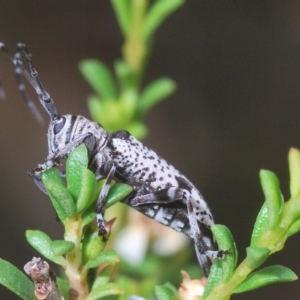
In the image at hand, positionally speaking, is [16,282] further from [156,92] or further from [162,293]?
[156,92]

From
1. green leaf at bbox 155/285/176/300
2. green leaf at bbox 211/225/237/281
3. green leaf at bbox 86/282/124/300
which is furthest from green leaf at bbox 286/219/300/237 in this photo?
green leaf at bbox 86/282/124/300

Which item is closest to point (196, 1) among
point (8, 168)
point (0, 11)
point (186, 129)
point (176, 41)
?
point (176, 41)

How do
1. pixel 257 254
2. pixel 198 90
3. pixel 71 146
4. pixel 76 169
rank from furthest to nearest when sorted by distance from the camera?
pixel 198 90
pixel 71 146
pixel 76 169
pixel 257 254

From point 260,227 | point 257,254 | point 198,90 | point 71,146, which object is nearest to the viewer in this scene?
point 257,254

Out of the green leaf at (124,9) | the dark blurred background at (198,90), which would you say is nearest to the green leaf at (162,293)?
the green leaf at (124,9)

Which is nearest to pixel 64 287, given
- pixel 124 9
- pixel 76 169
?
pixel 76 169

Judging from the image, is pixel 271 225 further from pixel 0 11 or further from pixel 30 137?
pixel 0 11
